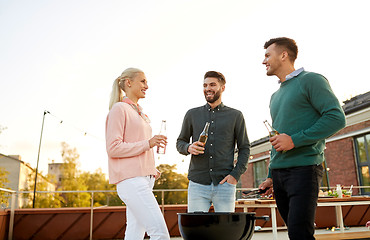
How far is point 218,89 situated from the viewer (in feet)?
8.32

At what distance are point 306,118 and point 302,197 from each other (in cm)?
41

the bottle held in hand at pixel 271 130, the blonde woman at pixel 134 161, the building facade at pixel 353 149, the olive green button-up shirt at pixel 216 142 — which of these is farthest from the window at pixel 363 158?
the blonde woman at pixel 134 161

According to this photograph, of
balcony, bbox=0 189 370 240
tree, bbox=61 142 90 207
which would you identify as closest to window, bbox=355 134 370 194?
balcony, bbox=0 189 370 240

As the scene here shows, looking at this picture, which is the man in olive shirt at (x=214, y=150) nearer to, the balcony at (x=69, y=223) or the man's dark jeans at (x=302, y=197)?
the man's dark jeans at (x=302, y=197)

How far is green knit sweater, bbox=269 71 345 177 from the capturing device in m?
1.53

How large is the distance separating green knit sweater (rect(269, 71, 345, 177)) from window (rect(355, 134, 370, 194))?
10166 mm

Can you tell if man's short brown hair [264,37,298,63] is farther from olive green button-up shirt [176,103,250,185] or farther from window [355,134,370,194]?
window [355,134,370,194]

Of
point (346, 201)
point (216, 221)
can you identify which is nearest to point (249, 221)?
point (216, 221)

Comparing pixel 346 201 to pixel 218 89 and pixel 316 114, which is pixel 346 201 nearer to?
pixel 218 89

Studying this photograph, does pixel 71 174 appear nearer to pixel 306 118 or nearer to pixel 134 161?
pixel 134 161

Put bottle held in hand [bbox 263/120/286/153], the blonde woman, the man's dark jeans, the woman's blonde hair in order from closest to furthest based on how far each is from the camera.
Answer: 1. the man's dark jeans
2. the blonde woman
3. bottle held in hand [bbox 263/120/286/153]
4. the woman's blonde hair

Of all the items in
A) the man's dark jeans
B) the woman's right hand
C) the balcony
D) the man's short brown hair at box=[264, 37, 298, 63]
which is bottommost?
the balcony

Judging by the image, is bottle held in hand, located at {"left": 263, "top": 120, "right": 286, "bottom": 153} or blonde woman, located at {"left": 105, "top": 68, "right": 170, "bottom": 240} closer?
blonde woman, located at {"left": 105, "top": 68, "right": 170, "bottom": 240}

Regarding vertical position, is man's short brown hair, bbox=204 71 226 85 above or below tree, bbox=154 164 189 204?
above
